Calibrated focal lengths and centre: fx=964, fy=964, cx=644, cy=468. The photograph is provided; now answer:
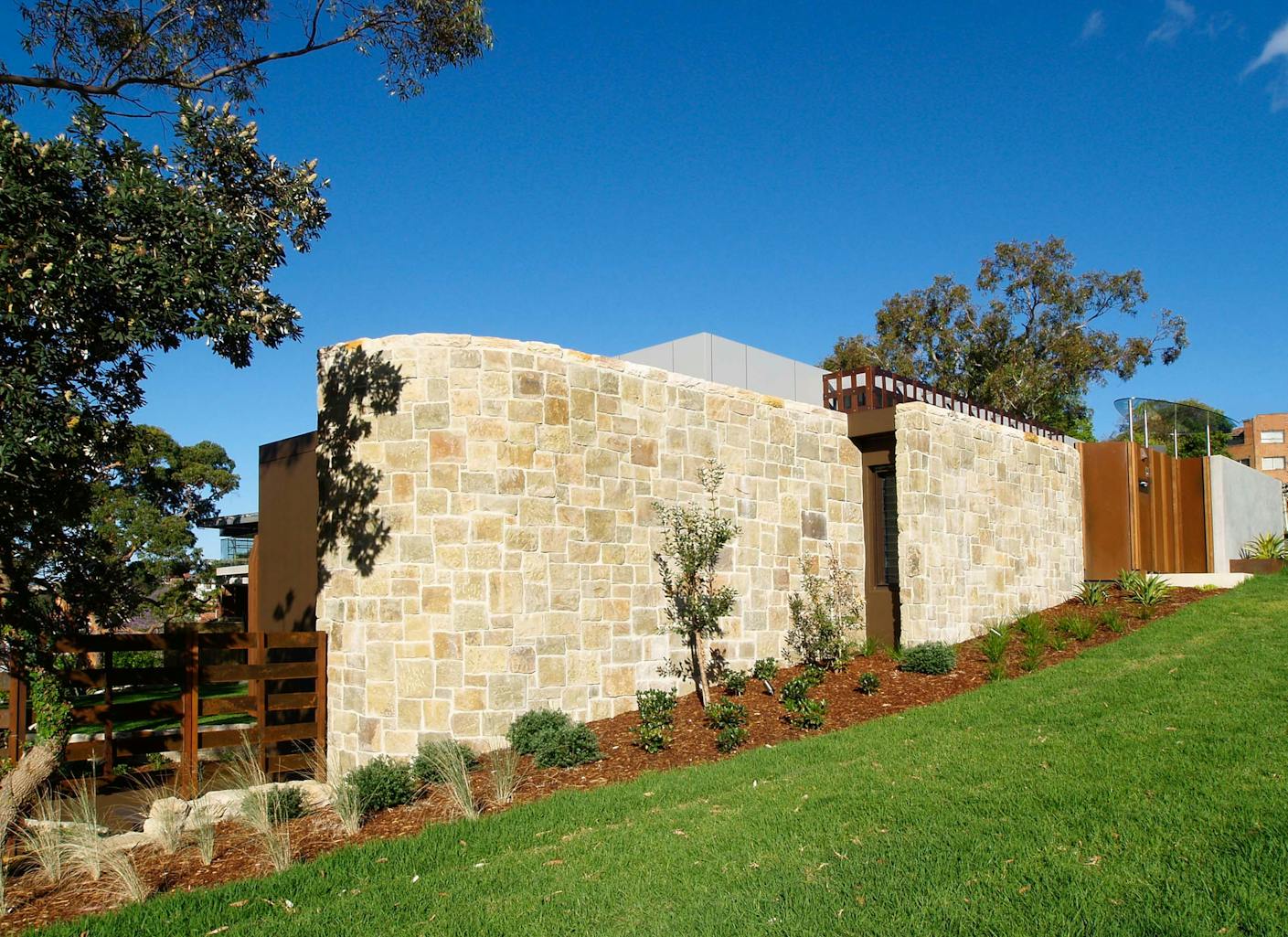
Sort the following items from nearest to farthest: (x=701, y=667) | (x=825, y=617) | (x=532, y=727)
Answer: (x=532, y=727)
(x=701, y=667)
(x=825, y=617)

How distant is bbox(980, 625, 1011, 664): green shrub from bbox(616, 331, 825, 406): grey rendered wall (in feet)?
25.7

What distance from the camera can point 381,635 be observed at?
33.0ft

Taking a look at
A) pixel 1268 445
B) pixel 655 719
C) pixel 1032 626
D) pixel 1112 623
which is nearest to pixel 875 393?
pixel 1032 626

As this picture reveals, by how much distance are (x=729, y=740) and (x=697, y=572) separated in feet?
8.07

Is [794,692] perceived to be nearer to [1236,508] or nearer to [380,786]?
[380,786]

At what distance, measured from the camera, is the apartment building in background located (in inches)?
2766

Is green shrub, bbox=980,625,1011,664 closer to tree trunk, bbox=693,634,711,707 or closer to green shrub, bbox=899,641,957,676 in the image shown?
green shrub, bbox=899,641,957,676

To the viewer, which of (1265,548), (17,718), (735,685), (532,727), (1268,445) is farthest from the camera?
(1268,445)

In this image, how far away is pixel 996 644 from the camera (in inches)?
479

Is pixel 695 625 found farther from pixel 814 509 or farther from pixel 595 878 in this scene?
pixel 595 878

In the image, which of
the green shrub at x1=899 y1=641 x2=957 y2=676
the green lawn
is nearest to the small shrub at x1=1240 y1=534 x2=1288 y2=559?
the green shrub at x1=899 y1=641 x2=957 y2=676

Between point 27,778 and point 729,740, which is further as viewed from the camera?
point 729,740

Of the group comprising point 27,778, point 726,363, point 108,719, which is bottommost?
point 27,778

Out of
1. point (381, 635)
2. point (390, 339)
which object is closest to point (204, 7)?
point (390, 339)
